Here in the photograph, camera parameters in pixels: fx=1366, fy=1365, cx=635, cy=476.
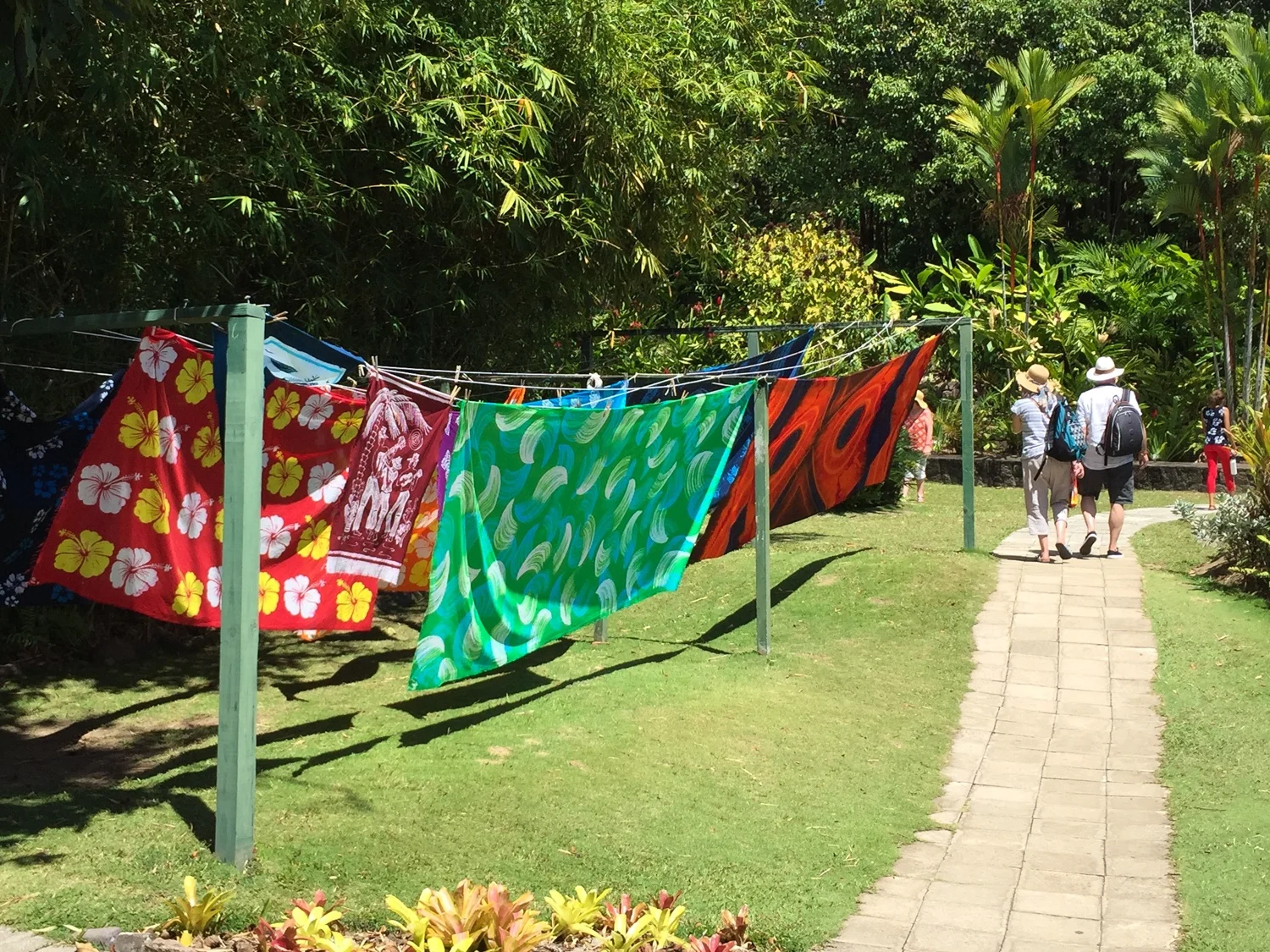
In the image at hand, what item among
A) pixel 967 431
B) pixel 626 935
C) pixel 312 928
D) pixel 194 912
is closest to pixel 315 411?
pixel 194 912

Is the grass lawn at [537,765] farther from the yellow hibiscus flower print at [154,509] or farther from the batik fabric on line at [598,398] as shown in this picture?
the batik fabric on line at [598,398]

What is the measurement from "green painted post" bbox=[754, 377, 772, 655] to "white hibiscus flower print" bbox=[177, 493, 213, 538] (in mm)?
3898

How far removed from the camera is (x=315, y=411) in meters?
6.66

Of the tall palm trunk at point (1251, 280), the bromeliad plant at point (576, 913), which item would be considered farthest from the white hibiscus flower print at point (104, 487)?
the tall palm trunk at point (1251, 280)

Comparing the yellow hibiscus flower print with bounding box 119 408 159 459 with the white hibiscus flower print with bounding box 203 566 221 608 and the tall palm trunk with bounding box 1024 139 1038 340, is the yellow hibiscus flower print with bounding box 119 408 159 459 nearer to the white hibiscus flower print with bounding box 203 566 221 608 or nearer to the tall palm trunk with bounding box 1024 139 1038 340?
the white hibiscus flower print with bounding box 203 566 221 608

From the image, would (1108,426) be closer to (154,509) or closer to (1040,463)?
(1040,463)

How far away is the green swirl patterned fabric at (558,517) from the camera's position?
6703mm

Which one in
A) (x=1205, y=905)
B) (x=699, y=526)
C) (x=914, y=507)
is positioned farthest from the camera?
(x=914, y=507)

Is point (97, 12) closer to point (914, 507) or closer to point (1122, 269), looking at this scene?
point (914, 507)

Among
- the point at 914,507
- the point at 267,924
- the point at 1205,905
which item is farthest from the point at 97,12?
the point at 914,507

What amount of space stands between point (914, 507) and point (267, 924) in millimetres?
12103

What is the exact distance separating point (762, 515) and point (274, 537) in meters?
3.63

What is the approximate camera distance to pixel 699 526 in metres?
8.64

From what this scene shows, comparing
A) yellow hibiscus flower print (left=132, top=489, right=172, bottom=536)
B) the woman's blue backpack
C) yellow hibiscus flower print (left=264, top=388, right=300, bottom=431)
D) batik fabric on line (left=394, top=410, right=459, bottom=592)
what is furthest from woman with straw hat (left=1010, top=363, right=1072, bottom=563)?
yellow hibiscus flower print (left=132, top=489, right=172, bottom=536)
